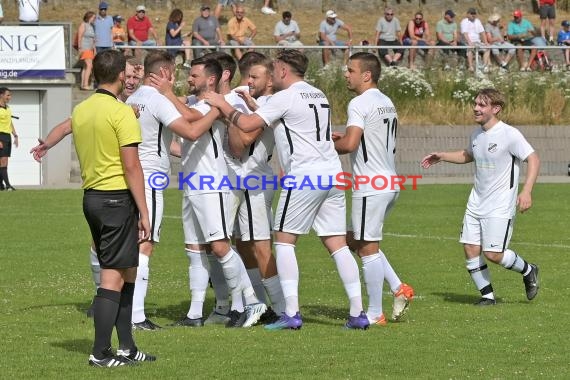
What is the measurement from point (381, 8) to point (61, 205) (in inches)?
1001

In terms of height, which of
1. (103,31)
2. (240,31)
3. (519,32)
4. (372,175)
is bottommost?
(372,175)

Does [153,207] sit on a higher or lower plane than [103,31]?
lower

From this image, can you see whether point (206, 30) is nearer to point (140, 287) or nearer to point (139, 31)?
point (139, 31)

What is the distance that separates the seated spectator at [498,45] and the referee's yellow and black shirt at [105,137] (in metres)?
28.4

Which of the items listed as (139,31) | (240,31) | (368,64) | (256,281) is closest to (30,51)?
(139,31)

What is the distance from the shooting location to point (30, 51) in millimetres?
32125

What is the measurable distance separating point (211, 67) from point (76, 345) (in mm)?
2666

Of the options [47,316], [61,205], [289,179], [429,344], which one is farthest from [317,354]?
[61,205]

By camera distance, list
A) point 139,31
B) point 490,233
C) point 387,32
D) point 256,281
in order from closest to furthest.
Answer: point 256,281 < point 490,233 < point 139,31 < point 387,32

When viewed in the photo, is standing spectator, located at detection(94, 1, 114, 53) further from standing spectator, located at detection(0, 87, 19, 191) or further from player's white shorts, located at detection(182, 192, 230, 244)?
player's white shorts, located at detection(182, 192, 230, 244)

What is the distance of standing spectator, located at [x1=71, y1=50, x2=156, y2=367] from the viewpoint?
841cm

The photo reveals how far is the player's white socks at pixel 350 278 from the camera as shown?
10211 mm

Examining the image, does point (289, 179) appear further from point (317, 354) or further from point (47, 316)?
point (47, 316)

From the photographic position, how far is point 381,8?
47.7 m
